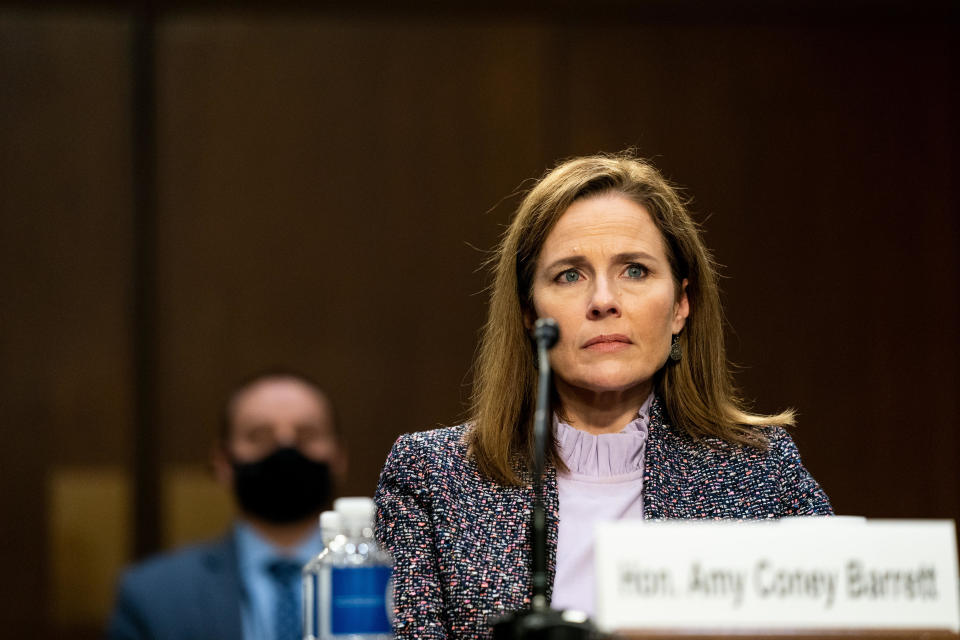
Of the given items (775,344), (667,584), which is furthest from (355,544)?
(775,344)

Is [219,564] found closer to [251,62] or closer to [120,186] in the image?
[120,186]

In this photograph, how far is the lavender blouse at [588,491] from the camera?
199cm

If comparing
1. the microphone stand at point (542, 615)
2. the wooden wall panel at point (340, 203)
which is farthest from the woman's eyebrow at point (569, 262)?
the wooden wall panel at point (340, 203)

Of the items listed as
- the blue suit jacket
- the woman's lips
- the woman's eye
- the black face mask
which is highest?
the woman's eye

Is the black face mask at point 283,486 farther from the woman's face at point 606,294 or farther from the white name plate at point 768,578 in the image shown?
the white name plate at point 768,578

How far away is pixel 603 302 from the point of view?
2.11 meters

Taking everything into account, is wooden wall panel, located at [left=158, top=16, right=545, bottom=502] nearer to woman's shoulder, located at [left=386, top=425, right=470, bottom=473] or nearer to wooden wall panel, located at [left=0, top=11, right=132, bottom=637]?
wooden wall panel, located at [left=0, top=11, right=132, bottom=637]

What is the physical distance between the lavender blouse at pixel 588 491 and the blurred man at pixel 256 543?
95 cm

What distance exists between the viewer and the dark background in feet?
14.2

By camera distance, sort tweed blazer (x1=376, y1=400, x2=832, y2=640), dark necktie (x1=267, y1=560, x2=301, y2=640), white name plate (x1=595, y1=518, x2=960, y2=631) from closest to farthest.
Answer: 1. white name plate (x1=595, y1=518, x2=960, y2=631)
2. tweed blazer (x1=376, y1=400, x2=832, y2=640)
3. dark necktie (x1=267, y1=560, x2=301, y2=640)

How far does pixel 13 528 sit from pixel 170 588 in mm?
1465

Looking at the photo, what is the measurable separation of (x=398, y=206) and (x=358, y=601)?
129 inches

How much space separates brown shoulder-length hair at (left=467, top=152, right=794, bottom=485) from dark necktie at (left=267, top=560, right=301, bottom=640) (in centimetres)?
85

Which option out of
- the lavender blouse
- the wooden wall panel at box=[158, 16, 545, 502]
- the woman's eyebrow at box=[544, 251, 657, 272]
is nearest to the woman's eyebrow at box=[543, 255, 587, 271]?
the woman's eyebrow at box=[544, 251, 657, 272]
